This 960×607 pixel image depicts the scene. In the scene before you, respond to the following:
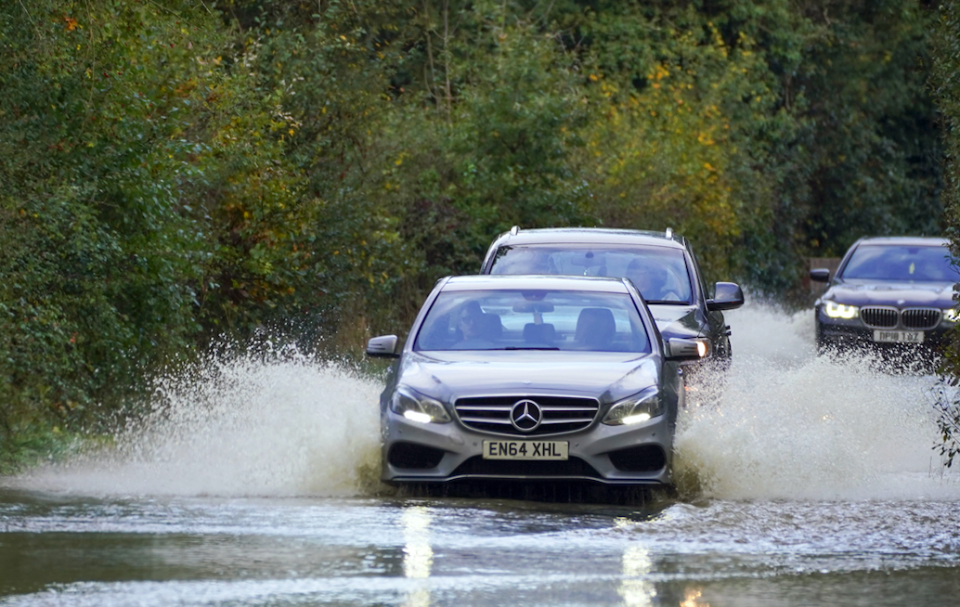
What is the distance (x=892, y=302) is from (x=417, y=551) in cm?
1425

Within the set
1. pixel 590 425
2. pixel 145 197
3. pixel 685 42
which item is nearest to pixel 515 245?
pixel 145 197

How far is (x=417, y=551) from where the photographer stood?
8234 mm

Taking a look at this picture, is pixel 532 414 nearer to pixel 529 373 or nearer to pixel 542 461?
pixel 542 461

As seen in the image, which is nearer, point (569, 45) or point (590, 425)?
point (590, 425)

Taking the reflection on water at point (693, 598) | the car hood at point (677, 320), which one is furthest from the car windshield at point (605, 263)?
the reflection on water at point (693, 598)

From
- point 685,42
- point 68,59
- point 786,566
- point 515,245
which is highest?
point 685,42

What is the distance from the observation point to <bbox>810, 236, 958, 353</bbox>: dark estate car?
21.2 metres

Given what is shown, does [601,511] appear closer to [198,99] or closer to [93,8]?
[93,8]

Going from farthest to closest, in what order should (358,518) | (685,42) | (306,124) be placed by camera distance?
(685,42)
(306,124)
(358,518)

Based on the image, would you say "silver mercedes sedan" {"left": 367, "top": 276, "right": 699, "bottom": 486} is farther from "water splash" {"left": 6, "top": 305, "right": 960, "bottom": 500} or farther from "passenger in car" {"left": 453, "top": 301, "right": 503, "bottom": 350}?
"water splash" {"left": 6, "top": 305, "right": 960, "bottom": 500}

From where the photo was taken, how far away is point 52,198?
518 inches

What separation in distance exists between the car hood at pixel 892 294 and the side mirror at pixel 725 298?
6.98m

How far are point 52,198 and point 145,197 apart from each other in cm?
169

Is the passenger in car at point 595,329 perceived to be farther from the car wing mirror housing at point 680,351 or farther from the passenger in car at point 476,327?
the passenger in car at point 476,327
